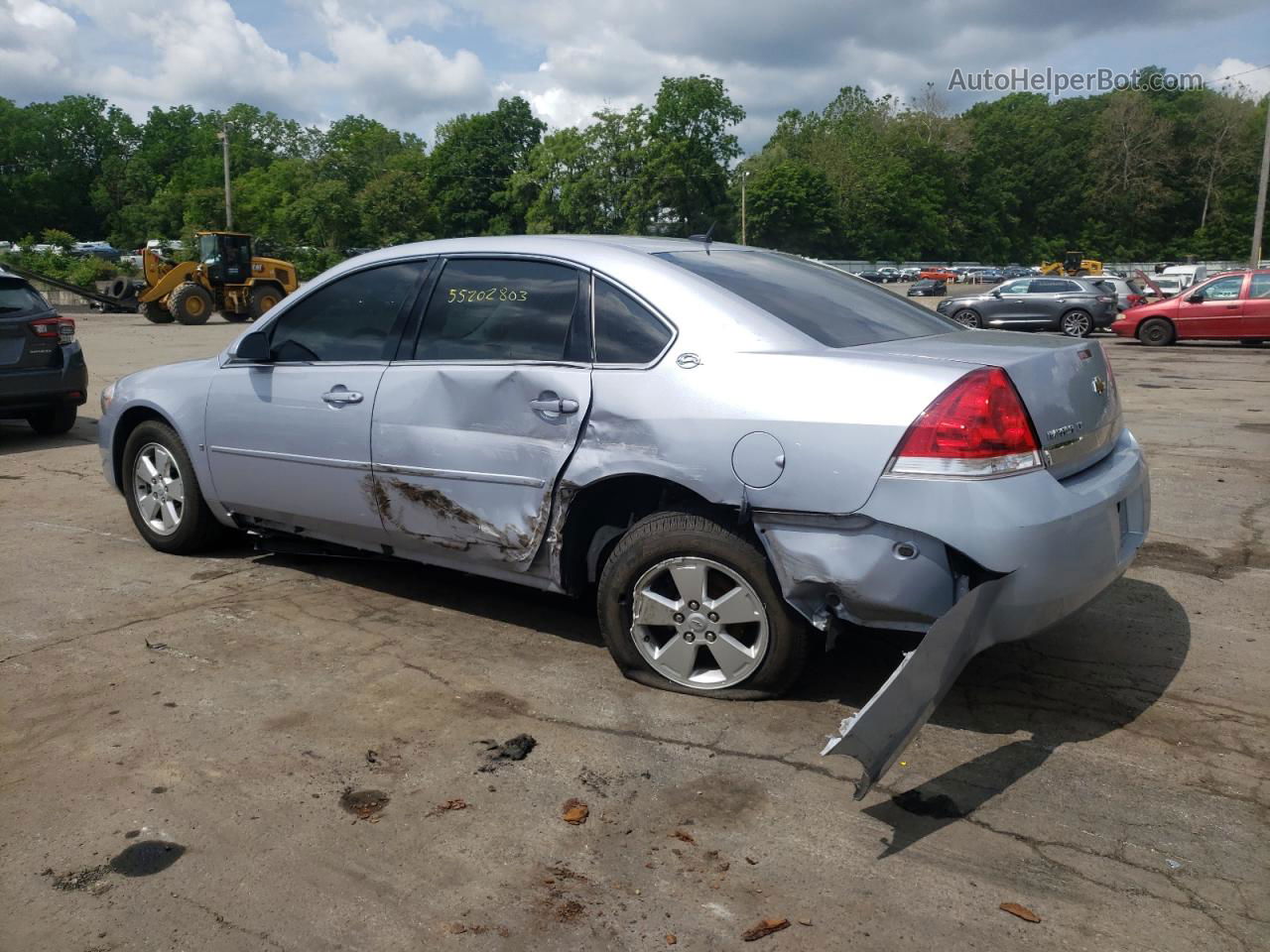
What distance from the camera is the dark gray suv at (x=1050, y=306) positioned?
974 inches

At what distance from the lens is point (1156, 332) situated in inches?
887

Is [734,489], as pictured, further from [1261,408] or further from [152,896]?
[1261,408]

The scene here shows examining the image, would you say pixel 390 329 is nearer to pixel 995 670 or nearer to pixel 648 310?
pixel 648 310

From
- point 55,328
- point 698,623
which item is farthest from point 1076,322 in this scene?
point 698,623

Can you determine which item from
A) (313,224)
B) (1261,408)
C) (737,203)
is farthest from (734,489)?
(737,203)

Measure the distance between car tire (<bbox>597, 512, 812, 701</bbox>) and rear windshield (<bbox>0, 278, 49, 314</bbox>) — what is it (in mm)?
7658

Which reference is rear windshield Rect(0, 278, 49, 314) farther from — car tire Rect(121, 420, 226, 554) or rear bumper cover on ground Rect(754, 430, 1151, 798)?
rear bumper cover on ground Rect(754, 430, 1151, 798)

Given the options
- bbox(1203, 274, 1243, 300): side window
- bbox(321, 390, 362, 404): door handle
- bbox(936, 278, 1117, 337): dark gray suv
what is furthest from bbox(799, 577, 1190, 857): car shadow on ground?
bbox(936, 278, 1117, 337): dark gray suv

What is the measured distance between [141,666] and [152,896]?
1691 millimetres

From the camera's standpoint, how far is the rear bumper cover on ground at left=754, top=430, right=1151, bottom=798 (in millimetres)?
3205

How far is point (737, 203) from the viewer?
8900cm

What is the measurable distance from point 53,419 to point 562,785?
885 centimetres

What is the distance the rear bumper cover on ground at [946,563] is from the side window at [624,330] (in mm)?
→ 765

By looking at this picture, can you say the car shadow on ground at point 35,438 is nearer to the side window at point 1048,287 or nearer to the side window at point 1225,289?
the side window at point 1225,289
